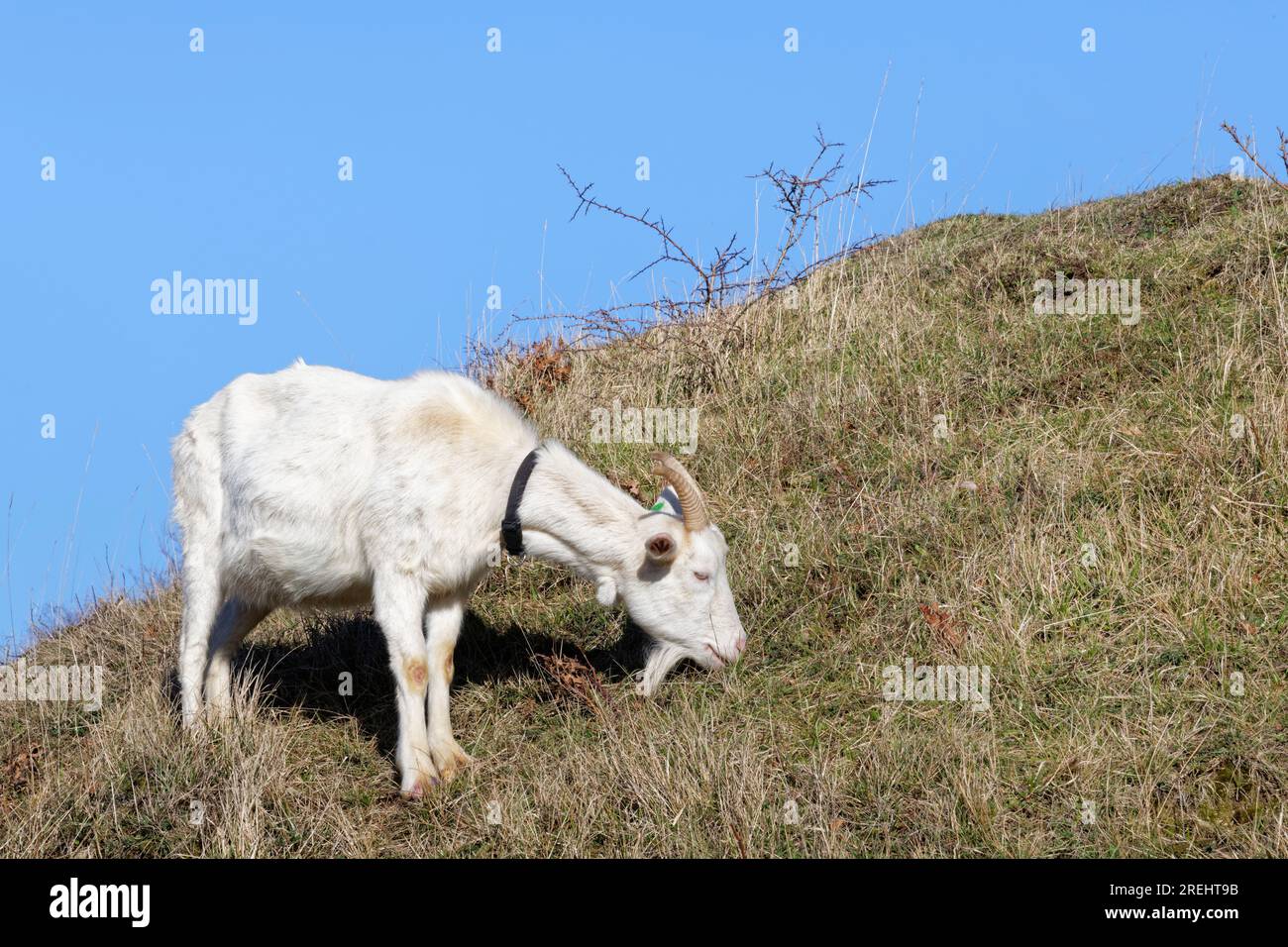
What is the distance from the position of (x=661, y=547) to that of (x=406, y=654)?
4.62 ft

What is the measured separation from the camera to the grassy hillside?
561 cm

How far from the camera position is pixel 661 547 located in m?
6.41

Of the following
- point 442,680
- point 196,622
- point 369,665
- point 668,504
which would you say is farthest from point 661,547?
point 196,622

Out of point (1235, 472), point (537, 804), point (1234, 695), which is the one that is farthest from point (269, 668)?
point (1235, 472)

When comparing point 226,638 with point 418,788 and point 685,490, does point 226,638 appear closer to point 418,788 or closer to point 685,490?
point 418,788

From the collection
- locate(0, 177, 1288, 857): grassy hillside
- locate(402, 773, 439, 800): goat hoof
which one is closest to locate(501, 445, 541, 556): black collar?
locate(0, 177, 1288, 857): grassy hillside

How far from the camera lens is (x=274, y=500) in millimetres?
6910

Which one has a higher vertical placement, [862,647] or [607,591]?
[607,591]

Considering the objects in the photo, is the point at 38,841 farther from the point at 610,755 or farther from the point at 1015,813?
the point at 1015,813

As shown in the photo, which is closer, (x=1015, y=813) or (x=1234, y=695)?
(x=1015, y=813)

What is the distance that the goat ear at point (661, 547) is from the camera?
6379mm

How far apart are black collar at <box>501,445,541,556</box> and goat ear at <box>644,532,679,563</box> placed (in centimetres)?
67

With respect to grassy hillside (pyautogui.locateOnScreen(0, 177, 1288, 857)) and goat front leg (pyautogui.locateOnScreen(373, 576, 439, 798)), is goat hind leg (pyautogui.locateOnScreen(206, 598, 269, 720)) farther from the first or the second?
A: goat front leg (pyautogui.locateOnScreen(373, 576, 439, 798))
